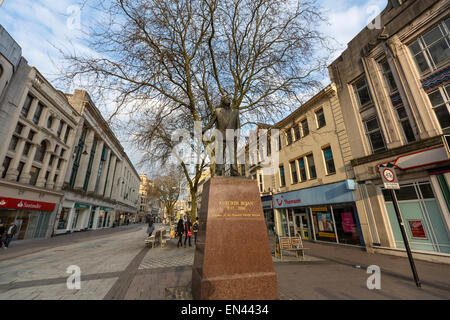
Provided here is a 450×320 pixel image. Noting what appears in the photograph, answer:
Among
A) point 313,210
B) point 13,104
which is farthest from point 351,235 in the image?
point 13,104

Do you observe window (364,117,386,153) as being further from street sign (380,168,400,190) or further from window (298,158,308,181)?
street sign (380,168,400,190)

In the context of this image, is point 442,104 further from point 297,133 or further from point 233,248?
point 233,248

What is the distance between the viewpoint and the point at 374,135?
36.4 feet

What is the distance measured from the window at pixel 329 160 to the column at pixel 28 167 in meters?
25.7

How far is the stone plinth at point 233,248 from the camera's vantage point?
3.47 metres

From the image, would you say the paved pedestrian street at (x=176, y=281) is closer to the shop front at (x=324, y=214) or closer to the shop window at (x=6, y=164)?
the shop front at (x=324, y=214)

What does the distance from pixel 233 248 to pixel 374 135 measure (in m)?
11.9

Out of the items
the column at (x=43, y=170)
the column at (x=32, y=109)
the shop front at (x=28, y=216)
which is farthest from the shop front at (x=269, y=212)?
the column at (x=32, y=109)

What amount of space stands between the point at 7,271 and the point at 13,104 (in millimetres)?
15773

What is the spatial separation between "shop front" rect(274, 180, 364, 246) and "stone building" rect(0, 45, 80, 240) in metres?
22.5

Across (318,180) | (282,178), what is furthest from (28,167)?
(318,180)

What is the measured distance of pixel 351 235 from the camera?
11.8 metres
